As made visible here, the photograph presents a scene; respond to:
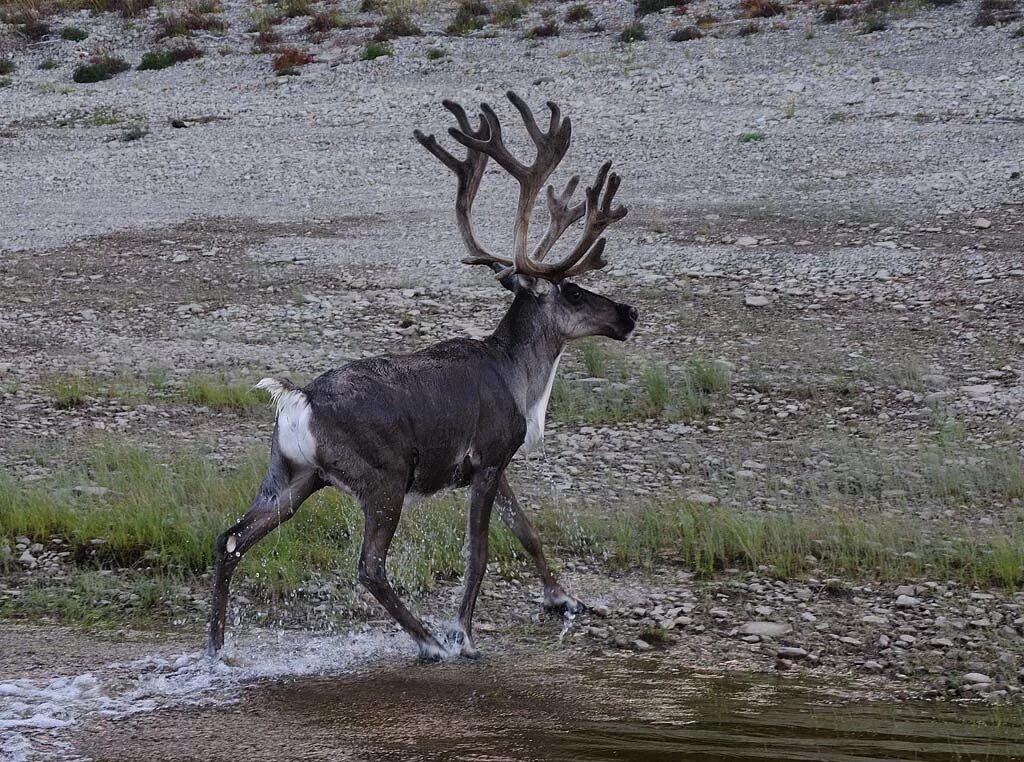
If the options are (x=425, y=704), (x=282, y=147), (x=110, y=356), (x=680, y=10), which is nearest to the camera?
(x=425, y=704)

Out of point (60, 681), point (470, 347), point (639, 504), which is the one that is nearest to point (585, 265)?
point (470, 347)

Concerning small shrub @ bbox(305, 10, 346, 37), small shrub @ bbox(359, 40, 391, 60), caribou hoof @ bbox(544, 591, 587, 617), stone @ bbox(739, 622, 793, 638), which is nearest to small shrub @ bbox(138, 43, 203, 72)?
small shrub @ bbox(305, 10, 346, 37)

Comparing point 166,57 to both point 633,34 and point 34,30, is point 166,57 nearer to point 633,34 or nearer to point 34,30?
point 34,30

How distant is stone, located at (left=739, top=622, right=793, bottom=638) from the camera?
23.8 feet

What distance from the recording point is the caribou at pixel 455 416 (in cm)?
679

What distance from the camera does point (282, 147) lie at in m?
19.5

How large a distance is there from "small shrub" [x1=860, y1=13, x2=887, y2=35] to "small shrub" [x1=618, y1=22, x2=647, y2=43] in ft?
11.1

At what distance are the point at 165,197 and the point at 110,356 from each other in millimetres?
5421

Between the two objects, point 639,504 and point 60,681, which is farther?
point 639,504

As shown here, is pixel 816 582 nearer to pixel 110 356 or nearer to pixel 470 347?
pixel 470 347

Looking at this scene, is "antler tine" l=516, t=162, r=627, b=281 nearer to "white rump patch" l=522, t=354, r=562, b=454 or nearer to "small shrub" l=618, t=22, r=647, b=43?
"white rump patch" l=522, t=354, r=562, b=454

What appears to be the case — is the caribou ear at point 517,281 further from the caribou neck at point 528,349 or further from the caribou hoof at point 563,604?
the caribou hoof at point 563,604

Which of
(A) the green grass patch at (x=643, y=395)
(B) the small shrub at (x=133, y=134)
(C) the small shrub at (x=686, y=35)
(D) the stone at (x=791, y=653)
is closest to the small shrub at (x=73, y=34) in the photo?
(B) the small shrub at (x=133, y=134)

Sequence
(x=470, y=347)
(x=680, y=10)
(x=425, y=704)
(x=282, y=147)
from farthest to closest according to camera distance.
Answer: (x=680, y=10) → (x=282, y=147) → (x=470, y=347) → (x=425, y=704)
